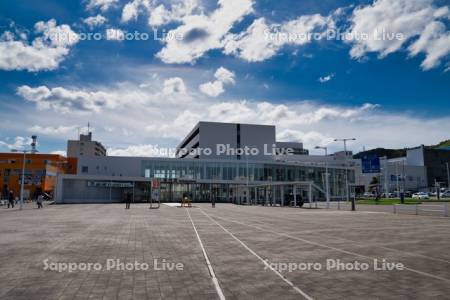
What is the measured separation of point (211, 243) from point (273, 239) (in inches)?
106

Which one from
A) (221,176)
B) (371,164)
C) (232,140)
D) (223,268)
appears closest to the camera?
(223,268)

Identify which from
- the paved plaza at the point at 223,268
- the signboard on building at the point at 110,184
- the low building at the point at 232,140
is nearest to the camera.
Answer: the paved plaza at the point at 223,268

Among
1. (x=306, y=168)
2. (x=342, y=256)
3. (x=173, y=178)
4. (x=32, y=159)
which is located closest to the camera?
(x=342, y=256)

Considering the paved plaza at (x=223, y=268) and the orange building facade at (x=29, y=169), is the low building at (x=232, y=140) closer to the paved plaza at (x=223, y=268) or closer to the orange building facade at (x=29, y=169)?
the orange building facade at (x=29, y=169)

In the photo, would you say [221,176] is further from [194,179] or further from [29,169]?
[29,169]

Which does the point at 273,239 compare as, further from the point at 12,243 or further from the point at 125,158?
the point at 125,158

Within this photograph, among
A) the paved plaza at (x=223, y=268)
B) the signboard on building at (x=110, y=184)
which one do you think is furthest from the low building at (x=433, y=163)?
the paved plaza at (x=223, y=268)

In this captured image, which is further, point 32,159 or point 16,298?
point 32,159

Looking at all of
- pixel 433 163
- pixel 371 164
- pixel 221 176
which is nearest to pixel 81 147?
pixel 221 176

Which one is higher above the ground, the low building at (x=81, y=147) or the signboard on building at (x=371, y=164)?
the low building at (x=81, y=147)

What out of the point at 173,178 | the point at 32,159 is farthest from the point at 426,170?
the point at 32,159

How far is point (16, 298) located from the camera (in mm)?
6188

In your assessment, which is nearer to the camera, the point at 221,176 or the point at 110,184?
the point at 110,184

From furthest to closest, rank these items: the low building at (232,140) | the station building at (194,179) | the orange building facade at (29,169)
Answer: the low building at (232,140), the orange building facade at (29,169), the station building at (194,179)
